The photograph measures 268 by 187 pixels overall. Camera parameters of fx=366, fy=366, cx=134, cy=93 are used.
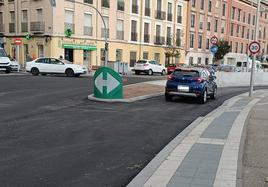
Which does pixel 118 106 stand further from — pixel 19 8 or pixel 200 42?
pixel 200 42

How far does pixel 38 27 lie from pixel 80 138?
107 ft

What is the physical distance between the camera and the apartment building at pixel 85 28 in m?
37.7

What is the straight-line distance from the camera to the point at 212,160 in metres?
6.09

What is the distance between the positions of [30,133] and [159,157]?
10.6 ft

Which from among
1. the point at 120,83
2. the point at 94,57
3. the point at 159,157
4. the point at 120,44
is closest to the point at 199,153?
the point at 159,157

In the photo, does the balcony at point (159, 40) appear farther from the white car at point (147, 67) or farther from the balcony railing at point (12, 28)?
the balcony railing at point (12, 28)

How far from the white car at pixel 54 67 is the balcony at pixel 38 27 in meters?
9.04

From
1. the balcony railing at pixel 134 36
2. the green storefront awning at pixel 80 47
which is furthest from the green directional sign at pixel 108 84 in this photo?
the balcony railing at pixel 134 36

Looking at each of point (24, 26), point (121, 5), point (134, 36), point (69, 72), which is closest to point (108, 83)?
point (69, 72)

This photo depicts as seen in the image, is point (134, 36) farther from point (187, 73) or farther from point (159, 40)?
point (187, 73)

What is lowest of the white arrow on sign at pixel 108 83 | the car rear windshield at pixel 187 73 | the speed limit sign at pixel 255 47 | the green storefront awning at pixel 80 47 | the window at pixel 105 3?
the white arrow on sign at pixel 108 83

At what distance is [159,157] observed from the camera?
6258 mm

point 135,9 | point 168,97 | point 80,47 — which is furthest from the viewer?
point 135,9

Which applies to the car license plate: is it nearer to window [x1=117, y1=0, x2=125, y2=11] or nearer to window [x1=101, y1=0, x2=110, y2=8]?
window [x1=101, y1=0, x2=110, y2=8]
